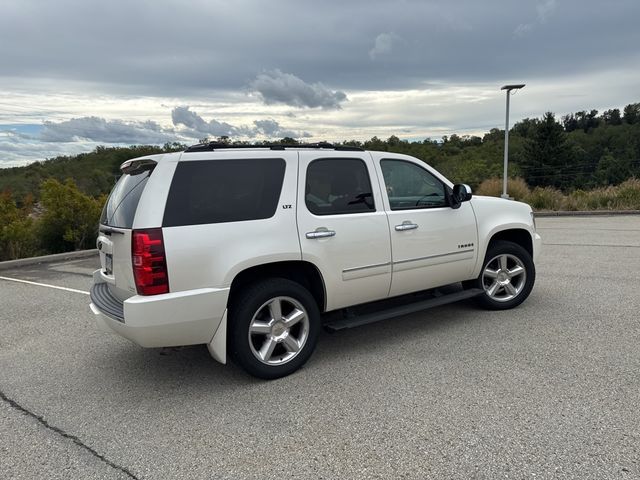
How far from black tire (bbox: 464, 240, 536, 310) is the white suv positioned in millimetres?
400

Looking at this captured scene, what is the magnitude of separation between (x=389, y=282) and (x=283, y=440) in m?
1.96

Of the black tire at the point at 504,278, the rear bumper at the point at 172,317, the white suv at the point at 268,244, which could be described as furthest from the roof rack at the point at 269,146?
the black tire at the point at 504,278

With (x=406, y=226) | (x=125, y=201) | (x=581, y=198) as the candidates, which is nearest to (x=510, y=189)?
(x=581, y=198)

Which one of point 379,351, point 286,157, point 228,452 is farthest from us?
point 379,351

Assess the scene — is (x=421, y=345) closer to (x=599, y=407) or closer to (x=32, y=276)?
(x=599, y=407)

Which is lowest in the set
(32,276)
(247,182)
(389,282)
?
(32,276)

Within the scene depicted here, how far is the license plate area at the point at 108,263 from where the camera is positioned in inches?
158

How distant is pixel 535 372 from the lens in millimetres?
3953

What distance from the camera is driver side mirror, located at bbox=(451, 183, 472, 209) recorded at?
16.7 feet

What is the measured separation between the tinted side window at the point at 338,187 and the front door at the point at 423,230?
24cm

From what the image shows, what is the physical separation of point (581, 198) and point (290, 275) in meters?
17.1

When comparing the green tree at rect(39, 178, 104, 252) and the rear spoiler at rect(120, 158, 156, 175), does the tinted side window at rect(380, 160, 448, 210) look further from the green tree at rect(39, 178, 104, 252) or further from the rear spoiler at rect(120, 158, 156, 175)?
the green tree at rect(39, 178, 104, 252)

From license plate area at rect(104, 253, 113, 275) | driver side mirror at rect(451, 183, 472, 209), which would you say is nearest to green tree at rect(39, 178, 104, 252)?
license plate area at rect(104, 253, 113, 275)

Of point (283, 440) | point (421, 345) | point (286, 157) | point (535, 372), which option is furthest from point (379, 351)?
point (286, 157)
